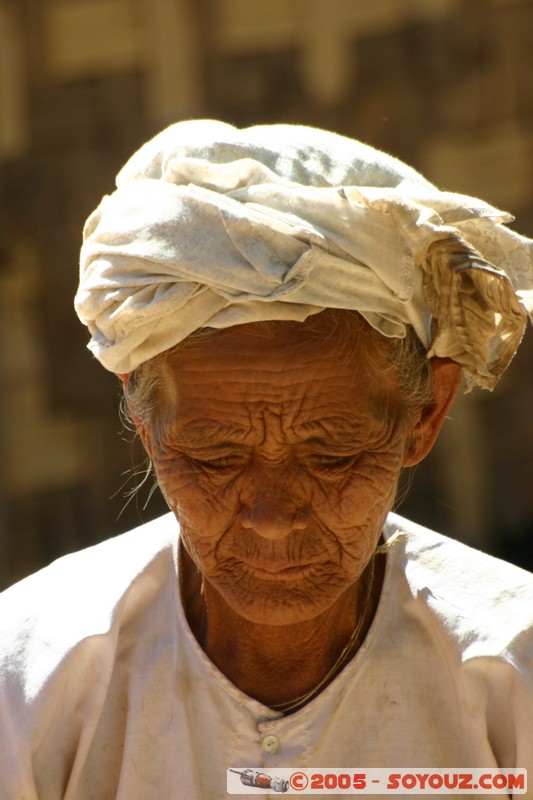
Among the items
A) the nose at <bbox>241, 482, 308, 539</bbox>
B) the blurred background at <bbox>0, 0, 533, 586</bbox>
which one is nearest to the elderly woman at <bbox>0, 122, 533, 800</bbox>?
the nose at <bbox>241, 482, 308, 539</bbox>

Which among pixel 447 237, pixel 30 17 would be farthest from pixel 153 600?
pixel 30 17

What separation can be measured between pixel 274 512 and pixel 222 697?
0.52 meters

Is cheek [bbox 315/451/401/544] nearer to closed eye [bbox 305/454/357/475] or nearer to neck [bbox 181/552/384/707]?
closed eye [bbox 305/454/357/475]

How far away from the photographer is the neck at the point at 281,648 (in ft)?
9.19

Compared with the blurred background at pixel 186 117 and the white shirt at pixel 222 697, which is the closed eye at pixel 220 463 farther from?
the blurred background at pixel 186 117

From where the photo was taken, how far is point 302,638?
110 inches

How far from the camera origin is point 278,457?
8.36ft

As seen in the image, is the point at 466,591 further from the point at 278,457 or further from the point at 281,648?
the point at 278,457

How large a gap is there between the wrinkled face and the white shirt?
252mm

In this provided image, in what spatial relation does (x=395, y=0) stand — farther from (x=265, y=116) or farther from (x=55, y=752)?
(x=55, y=752)

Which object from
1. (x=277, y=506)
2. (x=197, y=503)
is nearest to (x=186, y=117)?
(x=197, y=503)

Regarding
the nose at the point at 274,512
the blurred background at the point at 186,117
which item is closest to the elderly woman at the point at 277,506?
the nose at the point at 274,512

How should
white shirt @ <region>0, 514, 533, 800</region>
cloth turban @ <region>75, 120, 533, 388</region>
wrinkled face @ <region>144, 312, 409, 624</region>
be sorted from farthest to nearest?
white shirt @ <region>0, 514, 533, 800</region>, wrinkled face @ <region>144, 312, 409, 624</region>, cloth turban @ <region>75, 120, 533, 388</region>

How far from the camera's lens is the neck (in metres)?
2.80
